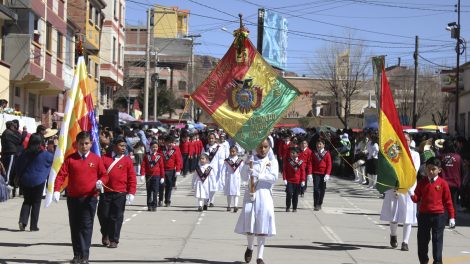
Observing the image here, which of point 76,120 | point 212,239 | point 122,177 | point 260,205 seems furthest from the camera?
point 212,239

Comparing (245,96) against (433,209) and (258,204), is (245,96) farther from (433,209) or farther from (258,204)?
→ (433,209)

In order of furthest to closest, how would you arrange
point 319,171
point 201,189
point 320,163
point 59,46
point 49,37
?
point 59,46 < point 49,37 < point 320,163 < point 319,171 < point 201,189

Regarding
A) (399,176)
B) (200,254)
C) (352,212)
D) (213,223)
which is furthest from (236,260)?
(352,212)

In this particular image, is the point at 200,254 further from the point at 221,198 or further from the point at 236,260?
the point at 221,198

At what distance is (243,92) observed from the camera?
12.4m

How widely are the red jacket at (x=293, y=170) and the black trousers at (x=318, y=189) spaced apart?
515 millimetres

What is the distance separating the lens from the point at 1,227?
14750mm

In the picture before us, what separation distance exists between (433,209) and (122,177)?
15.7 ft

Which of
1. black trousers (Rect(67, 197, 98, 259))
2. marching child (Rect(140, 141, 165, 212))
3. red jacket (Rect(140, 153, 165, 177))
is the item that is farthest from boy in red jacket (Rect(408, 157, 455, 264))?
red jacket (Rect(140, 153, 165, 177))

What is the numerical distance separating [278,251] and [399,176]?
7.58 ft

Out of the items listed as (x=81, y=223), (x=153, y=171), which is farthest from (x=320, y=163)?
(x=81, y=223)

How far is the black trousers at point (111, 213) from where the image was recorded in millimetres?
12609

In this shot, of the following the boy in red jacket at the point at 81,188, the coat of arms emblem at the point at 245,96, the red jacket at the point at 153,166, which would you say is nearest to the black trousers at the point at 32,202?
the boy in red jacket at the point at 81,188

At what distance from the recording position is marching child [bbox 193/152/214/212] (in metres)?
19.4
